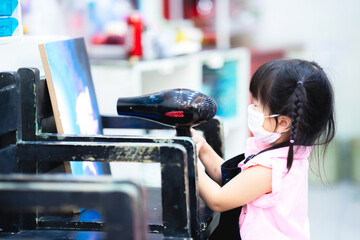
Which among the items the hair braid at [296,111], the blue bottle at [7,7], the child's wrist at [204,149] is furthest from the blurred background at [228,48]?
the hair braid at [296,111]

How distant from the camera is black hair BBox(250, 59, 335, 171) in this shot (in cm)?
113

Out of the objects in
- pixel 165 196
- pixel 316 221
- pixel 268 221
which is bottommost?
pixel 316 221

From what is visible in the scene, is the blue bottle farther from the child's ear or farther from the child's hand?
the child's ear

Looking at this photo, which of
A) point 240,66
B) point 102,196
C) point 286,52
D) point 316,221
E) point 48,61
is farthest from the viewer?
point 286,52

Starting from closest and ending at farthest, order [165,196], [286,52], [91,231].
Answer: [165,196] → [91,231] → [286,52]

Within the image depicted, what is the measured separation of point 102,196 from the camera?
663mm

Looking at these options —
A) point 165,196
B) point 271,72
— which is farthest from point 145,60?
point 165,196

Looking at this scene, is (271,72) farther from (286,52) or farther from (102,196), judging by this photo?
(286,52)

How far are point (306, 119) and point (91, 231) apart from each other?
529 mm

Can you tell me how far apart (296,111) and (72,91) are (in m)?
0.55

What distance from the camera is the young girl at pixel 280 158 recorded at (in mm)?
1131

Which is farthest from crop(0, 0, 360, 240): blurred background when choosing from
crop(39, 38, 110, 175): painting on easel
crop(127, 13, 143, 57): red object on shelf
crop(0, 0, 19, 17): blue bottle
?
crop(0, 0, 19, 17): blue bottle

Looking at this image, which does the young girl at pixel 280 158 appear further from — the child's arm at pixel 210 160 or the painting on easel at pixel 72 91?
the painting on easel at pixel 72 91

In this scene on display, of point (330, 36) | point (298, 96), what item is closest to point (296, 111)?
point (298, 96)
